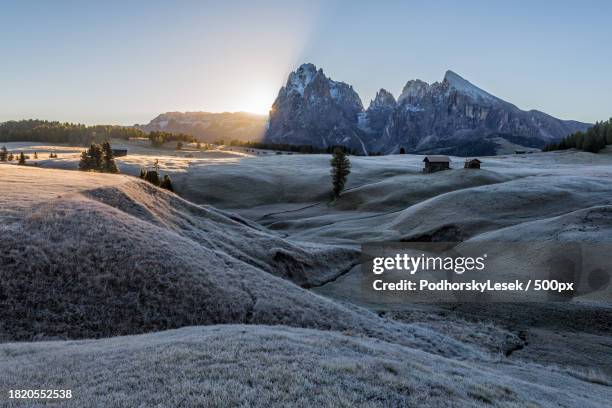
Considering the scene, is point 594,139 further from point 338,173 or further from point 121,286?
point 121,286

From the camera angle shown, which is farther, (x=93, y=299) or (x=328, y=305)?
(x=328, y=305)

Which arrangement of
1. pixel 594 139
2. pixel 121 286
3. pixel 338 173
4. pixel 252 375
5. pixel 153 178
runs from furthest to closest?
pixel 594 139, pixel 338 173, pixel 153 178, pixel 121 286, pixel 252 375

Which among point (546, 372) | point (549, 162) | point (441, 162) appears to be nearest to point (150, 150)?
point (441, 162)

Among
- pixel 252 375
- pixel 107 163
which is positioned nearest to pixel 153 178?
pixel 107 163

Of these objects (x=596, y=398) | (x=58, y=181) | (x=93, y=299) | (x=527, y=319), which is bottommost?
(x=527, y=319)

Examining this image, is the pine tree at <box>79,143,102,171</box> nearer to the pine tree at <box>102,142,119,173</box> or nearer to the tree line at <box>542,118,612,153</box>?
the pine tree at <box>102,142,119,173</box>

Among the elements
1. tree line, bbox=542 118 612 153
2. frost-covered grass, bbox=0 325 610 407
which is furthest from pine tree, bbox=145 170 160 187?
tree line, bbox=542 118 612 153

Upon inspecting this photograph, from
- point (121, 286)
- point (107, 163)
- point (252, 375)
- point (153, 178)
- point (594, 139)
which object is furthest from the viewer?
point (594, 139)

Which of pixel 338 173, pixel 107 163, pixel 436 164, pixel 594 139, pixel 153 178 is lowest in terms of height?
pixel 153 178

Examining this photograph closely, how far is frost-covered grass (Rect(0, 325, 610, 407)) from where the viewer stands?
436 inches

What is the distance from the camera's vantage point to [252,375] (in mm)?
12266

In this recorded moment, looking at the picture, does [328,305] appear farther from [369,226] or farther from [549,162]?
[549,162]

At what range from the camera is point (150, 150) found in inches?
7598

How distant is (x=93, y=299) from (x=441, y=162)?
107511 millimetres
